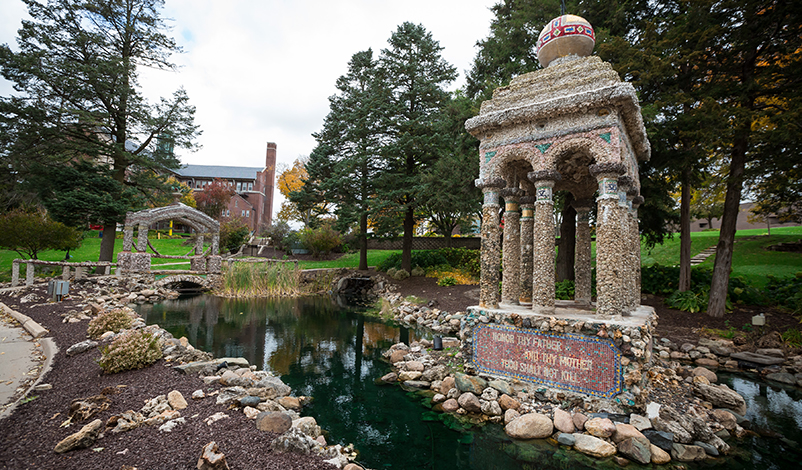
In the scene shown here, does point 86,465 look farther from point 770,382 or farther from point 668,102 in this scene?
point 668,102

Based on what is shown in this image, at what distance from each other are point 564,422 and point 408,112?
53.9 ft

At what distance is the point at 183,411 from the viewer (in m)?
4.34

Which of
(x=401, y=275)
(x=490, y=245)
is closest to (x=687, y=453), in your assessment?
(x=490, y=245)

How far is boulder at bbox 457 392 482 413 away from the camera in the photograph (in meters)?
5.46

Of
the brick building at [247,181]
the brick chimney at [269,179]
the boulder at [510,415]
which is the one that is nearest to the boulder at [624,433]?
the boulder at [510,415]

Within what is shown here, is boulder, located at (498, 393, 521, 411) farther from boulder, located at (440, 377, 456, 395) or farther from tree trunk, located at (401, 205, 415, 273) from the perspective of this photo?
tree trunk, located at (401, 205, 415, 273)

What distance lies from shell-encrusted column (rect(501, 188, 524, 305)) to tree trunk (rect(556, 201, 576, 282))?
7.05m

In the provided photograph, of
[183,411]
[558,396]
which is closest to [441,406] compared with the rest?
[558,396]

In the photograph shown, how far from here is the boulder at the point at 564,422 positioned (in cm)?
478

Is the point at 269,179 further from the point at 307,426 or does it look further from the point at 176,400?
the point at 307,426

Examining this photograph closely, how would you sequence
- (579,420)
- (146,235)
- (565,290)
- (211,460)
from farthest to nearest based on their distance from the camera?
(146,235) → (565,290) → (579,420) → (211,460)

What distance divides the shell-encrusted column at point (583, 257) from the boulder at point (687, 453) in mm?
3725

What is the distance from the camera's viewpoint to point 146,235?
17.0 meters

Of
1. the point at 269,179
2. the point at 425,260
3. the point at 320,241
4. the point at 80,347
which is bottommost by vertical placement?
the point at 80,347
